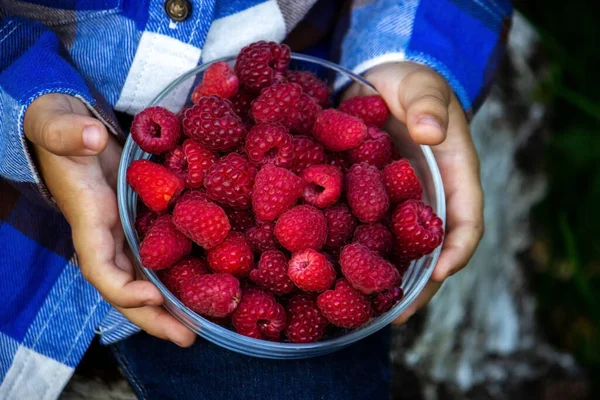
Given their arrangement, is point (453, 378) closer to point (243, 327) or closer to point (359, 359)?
point (359, 359)

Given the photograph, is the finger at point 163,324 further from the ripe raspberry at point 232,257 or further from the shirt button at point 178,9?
the shirt button at point 178,9

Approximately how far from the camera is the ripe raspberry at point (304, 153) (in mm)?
903

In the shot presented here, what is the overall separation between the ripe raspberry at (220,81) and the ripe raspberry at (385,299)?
395 mm

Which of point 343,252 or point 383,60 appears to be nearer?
point 343,252

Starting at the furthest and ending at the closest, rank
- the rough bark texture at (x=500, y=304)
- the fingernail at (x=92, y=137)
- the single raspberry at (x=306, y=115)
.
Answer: the rough bark texture at (x=500, y=304) → the single raspberry at (x=306, y=115) → the fingernail at (x=92, y=137)

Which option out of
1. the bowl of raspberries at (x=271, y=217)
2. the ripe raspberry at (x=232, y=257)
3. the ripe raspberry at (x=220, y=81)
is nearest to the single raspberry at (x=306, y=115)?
the bowl of raspberries at (x=271, y=217)

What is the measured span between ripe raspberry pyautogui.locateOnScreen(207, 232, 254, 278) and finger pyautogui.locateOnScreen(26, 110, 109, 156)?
0.21 metres

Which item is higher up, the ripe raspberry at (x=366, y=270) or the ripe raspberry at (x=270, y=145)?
the ripe raspberry at (x=270, y=145)

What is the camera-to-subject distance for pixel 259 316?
32.2 inches

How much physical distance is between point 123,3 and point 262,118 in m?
0.36

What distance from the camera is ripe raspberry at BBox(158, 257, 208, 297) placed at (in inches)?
33.8

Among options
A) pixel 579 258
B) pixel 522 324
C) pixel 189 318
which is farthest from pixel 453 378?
pixel 189 318

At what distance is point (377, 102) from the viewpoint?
40.4 inches

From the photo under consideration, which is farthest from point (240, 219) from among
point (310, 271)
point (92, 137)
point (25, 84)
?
point (25, 84)
